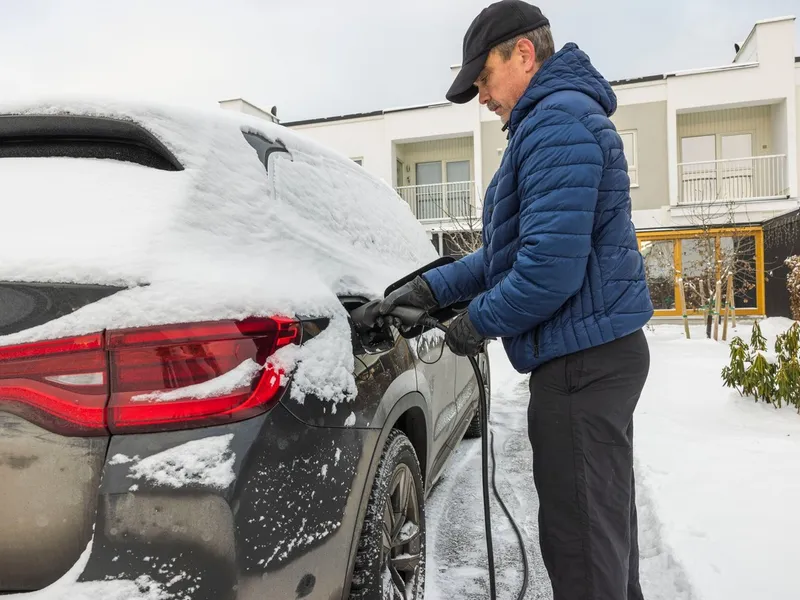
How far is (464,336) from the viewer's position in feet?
6.01

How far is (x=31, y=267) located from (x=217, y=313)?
1.32ft

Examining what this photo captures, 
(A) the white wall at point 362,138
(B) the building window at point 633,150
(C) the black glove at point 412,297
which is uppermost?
(A) the white wall at point 362,138

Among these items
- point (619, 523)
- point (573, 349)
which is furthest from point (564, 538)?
point (573, 349)

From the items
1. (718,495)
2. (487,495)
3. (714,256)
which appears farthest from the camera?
(714,256)

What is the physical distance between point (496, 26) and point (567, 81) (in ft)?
0.96

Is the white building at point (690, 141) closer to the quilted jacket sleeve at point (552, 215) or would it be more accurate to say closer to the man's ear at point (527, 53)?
the man's ear at point (527, 53)

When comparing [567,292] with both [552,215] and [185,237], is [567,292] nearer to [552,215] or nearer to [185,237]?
[552,215]

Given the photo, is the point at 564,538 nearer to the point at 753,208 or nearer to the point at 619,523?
the point at 619,523

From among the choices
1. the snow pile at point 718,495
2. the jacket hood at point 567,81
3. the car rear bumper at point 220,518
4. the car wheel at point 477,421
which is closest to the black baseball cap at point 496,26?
the jacket hood at point 567,81

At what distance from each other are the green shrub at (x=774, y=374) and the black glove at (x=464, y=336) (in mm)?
4121

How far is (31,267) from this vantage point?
121 cm

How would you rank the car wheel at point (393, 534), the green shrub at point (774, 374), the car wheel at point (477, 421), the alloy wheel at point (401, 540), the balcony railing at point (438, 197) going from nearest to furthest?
the car wheel at point (393, 534) → the alloy wheel at point (401, 540) → the car wheel at point (477, 421) → the green shrub at point (774, 374) → the balcony railing at point (438, 197)

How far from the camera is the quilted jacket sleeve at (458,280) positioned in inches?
82.0

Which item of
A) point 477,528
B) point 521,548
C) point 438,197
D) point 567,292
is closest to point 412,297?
point 567,292
